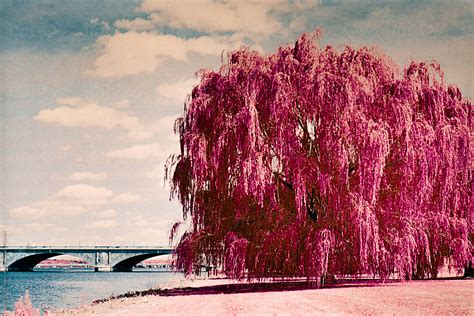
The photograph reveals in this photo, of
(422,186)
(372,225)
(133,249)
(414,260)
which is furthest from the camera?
(133,249)

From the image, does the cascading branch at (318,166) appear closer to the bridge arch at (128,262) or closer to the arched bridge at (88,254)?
the arched bridge at (88,254)

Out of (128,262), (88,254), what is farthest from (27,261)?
(128,262)

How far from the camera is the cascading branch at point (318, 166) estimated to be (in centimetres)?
1930

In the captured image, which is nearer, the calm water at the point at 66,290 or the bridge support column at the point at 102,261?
the calm water at the point at 66,290

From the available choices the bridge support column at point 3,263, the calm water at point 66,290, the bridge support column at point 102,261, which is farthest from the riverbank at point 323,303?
the bridge support column at point 3,263

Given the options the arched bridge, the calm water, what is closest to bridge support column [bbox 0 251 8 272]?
the arched bridge

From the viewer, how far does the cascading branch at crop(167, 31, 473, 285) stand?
1930cm

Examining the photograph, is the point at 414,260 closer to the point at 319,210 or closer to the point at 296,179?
the point at 319,210

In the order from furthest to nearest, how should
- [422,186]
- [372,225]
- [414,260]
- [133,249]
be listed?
[133,249] < [414,260] < [422,186] < [372,225]

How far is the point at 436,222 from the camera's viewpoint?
2161cm

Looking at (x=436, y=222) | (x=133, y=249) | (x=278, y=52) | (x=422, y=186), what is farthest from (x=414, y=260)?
(x=133, y=249)

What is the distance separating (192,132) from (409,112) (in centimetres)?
693

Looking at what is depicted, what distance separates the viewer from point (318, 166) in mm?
20234

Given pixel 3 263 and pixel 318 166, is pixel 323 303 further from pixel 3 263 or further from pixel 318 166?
pixel 3 263
